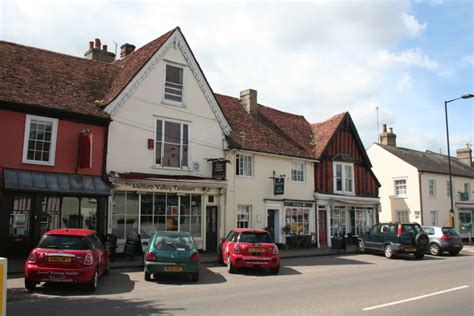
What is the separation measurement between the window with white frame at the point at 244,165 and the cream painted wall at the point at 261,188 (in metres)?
0.24

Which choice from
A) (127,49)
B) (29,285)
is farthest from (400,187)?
(29,285)

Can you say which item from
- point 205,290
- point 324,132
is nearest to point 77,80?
point 205,290

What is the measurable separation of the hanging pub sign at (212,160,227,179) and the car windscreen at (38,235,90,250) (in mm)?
10533

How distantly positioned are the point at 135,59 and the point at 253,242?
11721mm

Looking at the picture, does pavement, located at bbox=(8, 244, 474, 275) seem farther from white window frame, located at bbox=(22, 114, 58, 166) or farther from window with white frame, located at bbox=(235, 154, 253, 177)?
window with white frame, located at bbox=(235, 154, 253, 177)

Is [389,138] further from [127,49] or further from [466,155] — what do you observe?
[127,49]

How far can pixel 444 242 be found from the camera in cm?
2283

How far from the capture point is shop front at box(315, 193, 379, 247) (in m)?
27.3

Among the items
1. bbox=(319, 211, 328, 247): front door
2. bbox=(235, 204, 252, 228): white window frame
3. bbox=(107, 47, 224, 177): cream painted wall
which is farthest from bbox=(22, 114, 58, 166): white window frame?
bbox=(319, 211, 328, 247): front door

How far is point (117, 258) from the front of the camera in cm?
1795

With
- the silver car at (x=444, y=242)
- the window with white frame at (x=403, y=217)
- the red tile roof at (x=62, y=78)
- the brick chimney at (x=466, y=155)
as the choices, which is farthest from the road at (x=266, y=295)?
the brick chimney at (x=466, y=155)

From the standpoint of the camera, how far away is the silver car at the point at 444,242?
22.8 m

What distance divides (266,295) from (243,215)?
12959 mm

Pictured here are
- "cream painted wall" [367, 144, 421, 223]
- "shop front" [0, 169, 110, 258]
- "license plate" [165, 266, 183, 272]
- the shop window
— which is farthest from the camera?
"cream painted wall" [367, 144, 421, 223]
